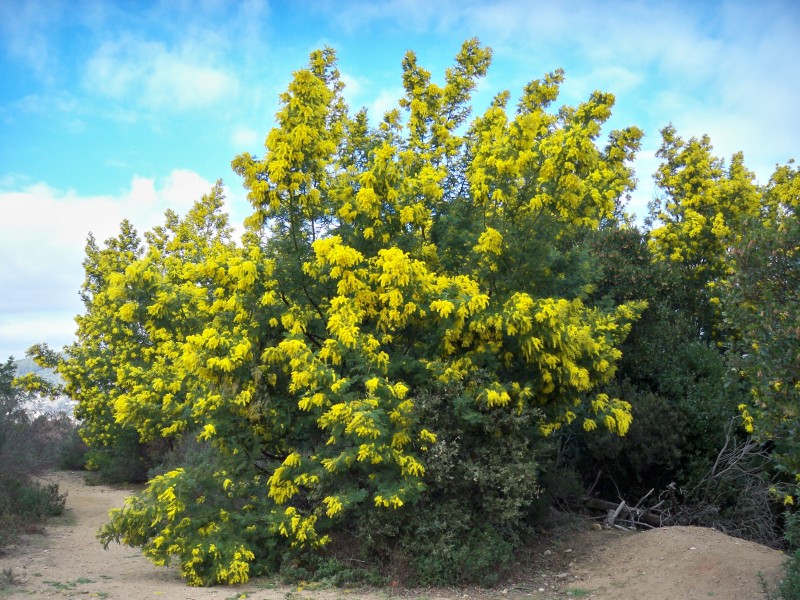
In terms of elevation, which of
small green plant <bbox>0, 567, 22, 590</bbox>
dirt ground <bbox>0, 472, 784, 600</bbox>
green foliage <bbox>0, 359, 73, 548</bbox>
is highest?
green foliage <bbox>0, 359, 73, 548</bbox>

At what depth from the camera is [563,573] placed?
364 inches

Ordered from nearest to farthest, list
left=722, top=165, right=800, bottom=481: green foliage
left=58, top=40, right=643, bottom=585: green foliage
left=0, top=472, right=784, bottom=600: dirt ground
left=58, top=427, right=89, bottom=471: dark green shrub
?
left=722, top=165, right=800, bottom=481: green foliage, left=0, top=472, right=784, bottom=600: dirt ground, left=58, top=40, right=643, bottom=585: green foliage, left=58, top=427, right=89, bottom=471: dark green shrub

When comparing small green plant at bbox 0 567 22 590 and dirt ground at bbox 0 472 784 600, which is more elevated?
small green plant at bbox 0 567 22 590

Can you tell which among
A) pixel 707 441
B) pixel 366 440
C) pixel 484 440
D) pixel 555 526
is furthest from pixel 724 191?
pixel 366 440

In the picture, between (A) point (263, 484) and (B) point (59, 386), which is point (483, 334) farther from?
(B) point (59, 386)

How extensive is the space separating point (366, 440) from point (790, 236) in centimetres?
492

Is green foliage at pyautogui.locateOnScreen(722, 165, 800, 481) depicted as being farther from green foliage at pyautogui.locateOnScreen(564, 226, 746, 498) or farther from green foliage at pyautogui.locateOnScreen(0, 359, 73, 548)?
green foliage at pyautogui.locateOnScreen(0, 359, 73, 548)

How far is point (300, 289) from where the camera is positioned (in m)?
9.72

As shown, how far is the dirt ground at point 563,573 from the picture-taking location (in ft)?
25.8

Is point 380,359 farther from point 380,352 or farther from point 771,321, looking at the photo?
point 771,321

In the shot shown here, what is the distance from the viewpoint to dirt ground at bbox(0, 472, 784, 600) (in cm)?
787

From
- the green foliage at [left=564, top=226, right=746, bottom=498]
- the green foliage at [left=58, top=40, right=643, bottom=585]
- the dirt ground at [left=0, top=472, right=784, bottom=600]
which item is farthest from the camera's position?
the green foliage at [left=564, top=226, right=746, bottom=498]

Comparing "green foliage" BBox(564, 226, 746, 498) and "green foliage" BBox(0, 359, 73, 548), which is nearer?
"green foliage" BBox(0, 359, 73, 548)

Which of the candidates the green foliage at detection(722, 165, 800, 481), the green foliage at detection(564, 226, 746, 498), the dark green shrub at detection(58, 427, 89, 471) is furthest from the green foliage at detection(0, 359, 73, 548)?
the green foliage at detection(722, 165, 800, 481)
